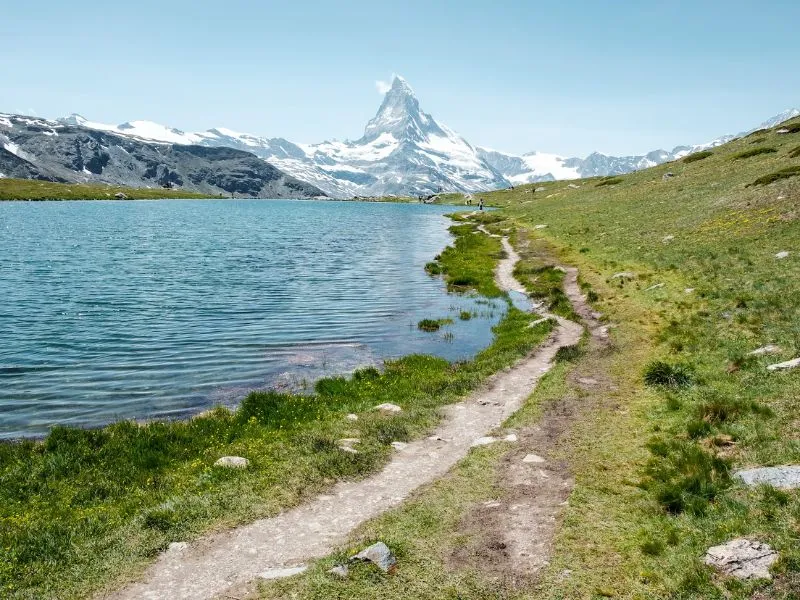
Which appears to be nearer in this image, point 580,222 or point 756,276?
point 756,276

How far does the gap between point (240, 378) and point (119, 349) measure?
9.00 meters

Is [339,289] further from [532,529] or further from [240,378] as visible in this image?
[532,529]

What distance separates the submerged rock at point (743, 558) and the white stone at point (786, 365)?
35.4 feet

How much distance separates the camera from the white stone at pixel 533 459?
17.0m

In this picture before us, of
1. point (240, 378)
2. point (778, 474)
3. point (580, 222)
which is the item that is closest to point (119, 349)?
point (240, 378)

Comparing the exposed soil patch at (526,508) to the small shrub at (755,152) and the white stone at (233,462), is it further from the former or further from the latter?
the small shrub at (755,152)

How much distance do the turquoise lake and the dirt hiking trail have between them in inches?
388

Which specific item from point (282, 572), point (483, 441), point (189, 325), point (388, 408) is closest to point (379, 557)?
point (282, 572)

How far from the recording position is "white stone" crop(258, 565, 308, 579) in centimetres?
1166

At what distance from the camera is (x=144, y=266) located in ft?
207

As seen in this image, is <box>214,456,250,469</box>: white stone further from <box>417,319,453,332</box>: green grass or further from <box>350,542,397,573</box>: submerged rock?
<box>417,319,453,332</box>: green grass

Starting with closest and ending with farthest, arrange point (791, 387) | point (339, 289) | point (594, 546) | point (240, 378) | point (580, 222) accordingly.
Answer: point (594, 546)
point (791, 387)
point (240, 378)
point (339, 289)
point (580, 222)

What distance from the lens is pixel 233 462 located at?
55.5ft

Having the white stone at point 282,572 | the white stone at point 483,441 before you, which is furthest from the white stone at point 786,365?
the white stone at point 282,572
